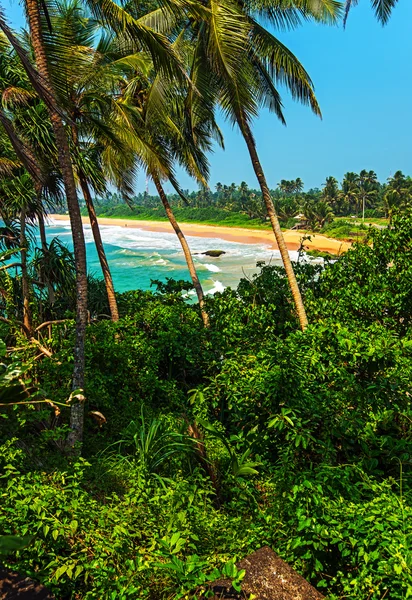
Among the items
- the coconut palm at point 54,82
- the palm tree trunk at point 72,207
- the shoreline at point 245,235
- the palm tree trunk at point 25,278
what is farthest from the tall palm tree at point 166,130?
the shoreline at point 245,235

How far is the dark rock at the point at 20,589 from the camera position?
222 cm

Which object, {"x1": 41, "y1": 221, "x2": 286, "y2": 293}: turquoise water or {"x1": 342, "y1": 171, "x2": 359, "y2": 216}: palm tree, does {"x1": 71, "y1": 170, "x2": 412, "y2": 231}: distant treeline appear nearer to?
{"x1": 342, "y1": 171, "x2": 359, "y2": 216}: palm tree

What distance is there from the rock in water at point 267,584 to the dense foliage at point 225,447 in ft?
0.47

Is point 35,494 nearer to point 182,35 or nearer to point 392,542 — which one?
point 392,542

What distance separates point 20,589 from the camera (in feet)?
7.40

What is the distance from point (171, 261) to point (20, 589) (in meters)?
37.8

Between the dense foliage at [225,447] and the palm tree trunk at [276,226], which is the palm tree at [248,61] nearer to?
the palm tree trunk at [276,226]

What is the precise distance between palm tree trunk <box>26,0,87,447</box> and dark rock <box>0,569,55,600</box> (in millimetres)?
1947

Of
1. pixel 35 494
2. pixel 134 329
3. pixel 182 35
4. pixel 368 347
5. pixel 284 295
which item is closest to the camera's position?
pixel 35 494

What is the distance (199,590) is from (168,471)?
1.87 m

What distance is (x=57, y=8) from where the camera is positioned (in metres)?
4.62

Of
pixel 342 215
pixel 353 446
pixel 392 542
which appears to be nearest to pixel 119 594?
pixel 392 542

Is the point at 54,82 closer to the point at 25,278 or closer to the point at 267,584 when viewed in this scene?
the point at 25,278

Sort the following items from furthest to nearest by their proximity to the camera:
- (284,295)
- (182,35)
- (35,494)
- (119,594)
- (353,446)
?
(284,295) < (182,35) < (353,446) < (35,494) < (119,594)
